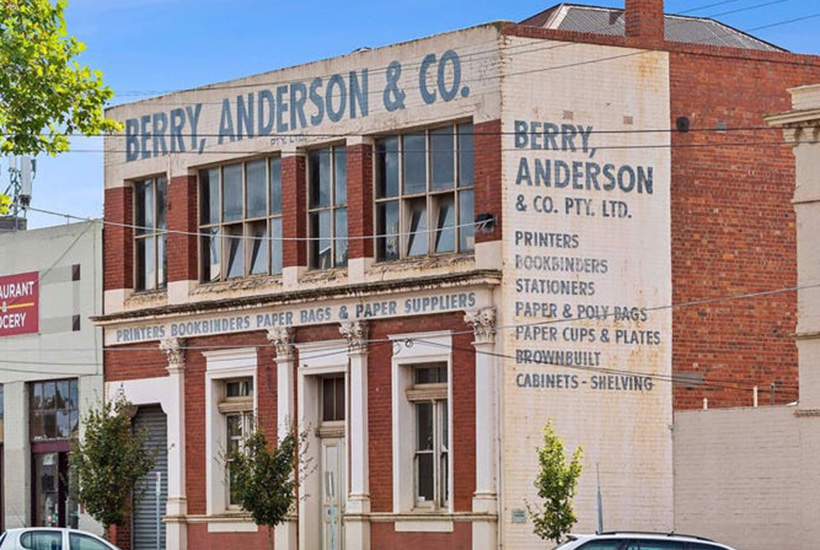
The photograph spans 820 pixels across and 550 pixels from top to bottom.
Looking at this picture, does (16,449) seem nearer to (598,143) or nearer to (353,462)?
(353,462)

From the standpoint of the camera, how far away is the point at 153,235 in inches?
1875

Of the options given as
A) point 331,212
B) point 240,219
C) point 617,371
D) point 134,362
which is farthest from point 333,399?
point 617,371

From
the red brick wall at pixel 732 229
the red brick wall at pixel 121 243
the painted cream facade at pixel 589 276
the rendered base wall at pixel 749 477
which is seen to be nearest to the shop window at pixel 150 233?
the red brick wall at pixel 121 243

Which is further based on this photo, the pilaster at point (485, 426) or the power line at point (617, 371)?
the power line at point (617, 371)

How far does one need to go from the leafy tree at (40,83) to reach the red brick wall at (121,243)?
16.7m

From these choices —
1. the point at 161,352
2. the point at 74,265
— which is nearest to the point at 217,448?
the point at 161,352

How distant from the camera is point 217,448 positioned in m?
45.2

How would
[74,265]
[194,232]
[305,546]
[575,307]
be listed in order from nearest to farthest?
[575,307]
[305,546]
[194,232]
[74,265]

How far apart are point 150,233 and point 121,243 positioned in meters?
0.86

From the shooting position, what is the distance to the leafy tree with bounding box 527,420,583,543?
36.8 meters

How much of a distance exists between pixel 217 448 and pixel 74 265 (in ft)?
22.8

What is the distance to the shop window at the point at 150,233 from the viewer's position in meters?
47.4

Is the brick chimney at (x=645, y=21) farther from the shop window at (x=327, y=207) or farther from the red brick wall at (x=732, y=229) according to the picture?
the shop window at (x=327, y=207)

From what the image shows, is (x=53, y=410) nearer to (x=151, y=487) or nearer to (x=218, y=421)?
(x=151, y=487)
